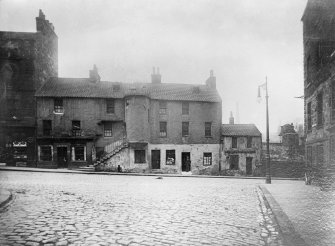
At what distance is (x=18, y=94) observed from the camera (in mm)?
37625

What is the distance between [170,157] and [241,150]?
25.6ft

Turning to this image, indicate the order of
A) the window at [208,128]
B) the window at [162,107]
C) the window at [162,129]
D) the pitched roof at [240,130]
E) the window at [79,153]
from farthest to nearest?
the window at [208,128] → the window at [162,107] → the window at [162,129] → the pitched roof at [240,130] → the window at [79,153]

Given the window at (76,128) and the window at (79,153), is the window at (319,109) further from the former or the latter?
the window at (76,128)

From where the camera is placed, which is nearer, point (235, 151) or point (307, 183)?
point (307, 183)

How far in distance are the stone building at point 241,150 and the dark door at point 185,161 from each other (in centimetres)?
375

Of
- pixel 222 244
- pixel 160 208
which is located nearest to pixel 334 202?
pixel 160 208

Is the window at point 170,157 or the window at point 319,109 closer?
the window at point 319,109

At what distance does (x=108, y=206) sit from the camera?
10203mm

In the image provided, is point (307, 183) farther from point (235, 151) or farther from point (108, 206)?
point (235, 151)

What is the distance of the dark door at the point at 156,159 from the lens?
37.9 m

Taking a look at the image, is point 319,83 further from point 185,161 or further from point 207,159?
point 185,161

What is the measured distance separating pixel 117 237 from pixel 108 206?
4.00 metres

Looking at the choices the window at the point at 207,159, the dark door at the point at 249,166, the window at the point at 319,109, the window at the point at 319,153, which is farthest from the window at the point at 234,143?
the window at the point at 319,109

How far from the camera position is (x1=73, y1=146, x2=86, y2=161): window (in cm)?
3734
